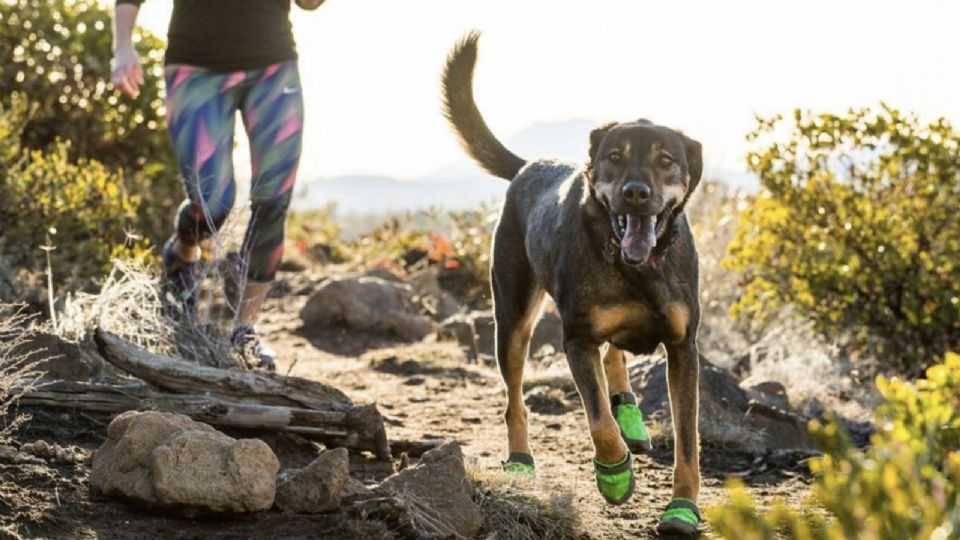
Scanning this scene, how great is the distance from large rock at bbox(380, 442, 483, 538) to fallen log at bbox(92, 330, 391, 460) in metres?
0.84

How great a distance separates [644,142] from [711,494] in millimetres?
1551

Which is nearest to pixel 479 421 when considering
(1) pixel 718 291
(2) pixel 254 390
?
(2) pixel 254 390

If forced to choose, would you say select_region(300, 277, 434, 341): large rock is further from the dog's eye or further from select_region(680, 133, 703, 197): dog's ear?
the dog's eye

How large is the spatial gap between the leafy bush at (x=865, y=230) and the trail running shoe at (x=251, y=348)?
11.0 feet

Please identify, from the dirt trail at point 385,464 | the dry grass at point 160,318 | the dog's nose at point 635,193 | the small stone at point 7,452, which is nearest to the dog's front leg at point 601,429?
the dirt trail at point 385,464

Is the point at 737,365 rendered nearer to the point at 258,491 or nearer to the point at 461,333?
the point at 461,333

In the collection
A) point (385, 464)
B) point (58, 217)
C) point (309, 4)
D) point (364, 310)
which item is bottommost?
point (364, 310)

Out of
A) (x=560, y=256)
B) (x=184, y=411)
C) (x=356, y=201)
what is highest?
(x=560, y=256)

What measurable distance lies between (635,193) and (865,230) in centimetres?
368

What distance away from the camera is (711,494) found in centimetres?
526

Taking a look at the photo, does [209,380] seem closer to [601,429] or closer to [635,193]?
[601,429]

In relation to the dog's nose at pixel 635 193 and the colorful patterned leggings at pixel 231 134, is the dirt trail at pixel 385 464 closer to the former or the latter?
the colorful patterned leggings at pixel 231 134

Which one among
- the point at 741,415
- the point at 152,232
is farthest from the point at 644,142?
the point at 152,232

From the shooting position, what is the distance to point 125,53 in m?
5.99
